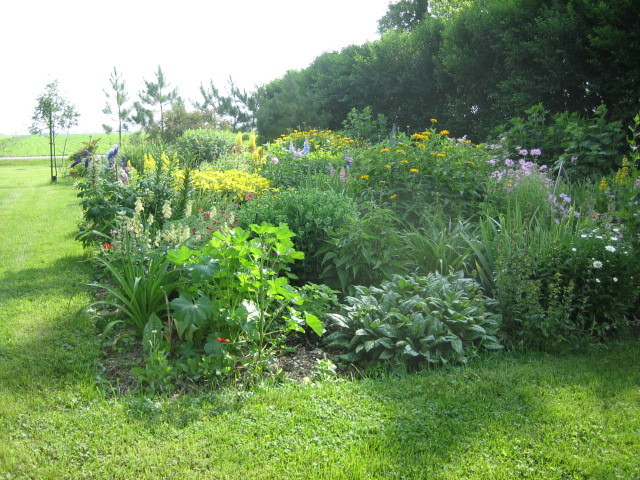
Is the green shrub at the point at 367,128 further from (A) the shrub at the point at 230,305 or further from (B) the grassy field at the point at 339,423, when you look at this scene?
(B) the grassy field at the point at 339,423

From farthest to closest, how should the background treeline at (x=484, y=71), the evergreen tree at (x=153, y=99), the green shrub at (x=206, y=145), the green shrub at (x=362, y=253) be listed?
1. the evergreen tree at (x=153, y=99)
2. the green shrub at (x=206, y=145)
3. the background treeline at (x=484, y=71)
4. the green shrub at (x=362, y=253)

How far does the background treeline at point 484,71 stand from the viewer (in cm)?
958

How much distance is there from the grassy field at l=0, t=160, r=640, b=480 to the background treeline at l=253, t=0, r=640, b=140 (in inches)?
303

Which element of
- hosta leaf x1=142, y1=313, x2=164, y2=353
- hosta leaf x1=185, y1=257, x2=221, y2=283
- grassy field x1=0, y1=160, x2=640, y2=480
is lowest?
grassy field x1=0, y1=160, x2=640, y2=480

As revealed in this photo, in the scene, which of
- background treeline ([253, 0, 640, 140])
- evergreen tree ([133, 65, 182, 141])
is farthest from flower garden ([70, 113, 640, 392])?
evergreen tree ([133, 65, 182, 141])

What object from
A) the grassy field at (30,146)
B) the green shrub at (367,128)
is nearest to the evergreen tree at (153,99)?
the grassy field at (30,146)

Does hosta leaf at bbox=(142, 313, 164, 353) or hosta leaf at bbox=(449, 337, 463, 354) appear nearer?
hosta leaf at bbox=(142, 313, 164, 353)

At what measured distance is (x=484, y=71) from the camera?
1232 cm

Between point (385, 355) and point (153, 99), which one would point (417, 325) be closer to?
point (385, 355)

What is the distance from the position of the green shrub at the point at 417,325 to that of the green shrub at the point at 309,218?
28.7 inches

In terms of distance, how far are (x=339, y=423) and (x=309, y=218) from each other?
7.13ft

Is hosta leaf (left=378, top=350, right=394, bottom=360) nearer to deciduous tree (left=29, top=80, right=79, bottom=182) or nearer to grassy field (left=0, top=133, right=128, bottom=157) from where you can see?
deciduous tree (left=29, top=80, right=79, bottom=182)

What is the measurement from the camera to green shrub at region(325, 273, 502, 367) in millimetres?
3529

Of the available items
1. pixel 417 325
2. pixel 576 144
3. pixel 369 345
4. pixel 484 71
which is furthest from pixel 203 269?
pixel 484 71
